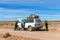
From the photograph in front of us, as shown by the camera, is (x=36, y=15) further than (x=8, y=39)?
Yes

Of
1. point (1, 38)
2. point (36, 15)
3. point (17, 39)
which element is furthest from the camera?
point (36, 15)

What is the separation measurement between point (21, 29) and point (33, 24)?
4397 mm

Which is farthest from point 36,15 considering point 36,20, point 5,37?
point 5,37

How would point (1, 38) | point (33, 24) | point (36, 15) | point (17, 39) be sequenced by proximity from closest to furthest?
point (17, 39) → point (1, 38) → point (33, 24) → point (36, 15)

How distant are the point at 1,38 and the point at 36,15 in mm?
13357

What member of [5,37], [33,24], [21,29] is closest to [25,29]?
[21,29]

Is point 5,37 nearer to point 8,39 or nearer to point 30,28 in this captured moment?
point 8,39

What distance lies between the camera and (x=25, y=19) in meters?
36.5

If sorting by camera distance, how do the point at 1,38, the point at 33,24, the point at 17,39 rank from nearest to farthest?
the point at 17,39
the point at 1,38
the point at 33,24

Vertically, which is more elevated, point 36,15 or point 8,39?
point 36,15

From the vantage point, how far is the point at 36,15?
35969 millimetres

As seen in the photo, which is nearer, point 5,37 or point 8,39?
point 8,39

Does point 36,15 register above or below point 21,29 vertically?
above

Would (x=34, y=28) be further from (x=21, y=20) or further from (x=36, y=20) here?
(x=21, y=20)
